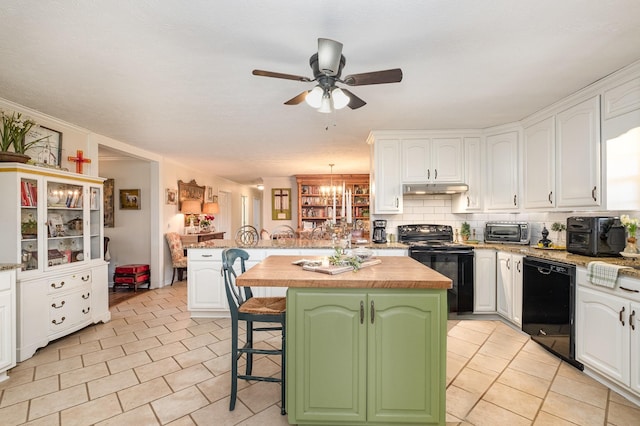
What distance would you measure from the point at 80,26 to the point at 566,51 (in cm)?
312

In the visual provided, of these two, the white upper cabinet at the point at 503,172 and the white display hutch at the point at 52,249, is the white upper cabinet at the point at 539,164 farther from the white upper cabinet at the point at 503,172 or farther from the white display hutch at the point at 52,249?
the white display hutch at the point at 52,249

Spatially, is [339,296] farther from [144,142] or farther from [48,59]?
[144,142]

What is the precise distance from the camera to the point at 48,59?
2.11 m

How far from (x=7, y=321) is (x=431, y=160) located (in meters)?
4.53

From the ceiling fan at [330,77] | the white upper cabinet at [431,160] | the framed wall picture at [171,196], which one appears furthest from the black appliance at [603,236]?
the framed wall picture at [171,196]

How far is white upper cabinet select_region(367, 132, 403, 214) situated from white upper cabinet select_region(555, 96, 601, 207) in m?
1.68

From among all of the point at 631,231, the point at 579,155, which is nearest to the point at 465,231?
the point at 579,155

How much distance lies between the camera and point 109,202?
543 cm

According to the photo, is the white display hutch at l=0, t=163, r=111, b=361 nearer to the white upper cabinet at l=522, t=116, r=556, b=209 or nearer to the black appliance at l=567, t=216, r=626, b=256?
the black appliance at l=567, t=216, r=626, b=256

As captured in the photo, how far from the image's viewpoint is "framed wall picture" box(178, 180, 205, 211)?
6.08m

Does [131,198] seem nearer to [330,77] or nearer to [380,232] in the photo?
[380,232]

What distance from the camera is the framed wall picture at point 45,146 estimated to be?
3125 mm

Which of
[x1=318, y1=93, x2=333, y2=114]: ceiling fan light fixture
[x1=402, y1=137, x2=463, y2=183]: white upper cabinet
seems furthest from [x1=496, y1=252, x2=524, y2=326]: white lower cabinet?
[x1=318, y1=93, x2=333, y2=114]: ceiling fan light fixture

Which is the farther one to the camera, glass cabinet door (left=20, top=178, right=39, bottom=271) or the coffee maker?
the coffee maker
